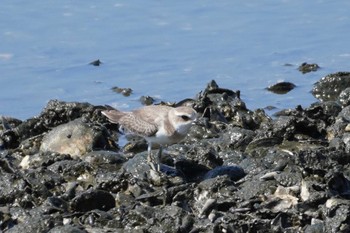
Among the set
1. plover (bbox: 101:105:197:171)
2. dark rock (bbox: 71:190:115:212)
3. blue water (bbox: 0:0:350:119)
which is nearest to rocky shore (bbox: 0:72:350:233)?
dark rock (bbox: 71:190:115:212)

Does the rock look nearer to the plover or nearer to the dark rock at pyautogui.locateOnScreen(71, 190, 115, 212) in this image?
the plover

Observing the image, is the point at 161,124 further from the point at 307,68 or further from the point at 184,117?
the point at 307,68

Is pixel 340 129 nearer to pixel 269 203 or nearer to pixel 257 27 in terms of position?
pixel 269 203

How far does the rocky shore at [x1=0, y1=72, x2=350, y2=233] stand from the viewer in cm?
1172

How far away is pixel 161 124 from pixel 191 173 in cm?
70

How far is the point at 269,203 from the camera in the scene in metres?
12.1

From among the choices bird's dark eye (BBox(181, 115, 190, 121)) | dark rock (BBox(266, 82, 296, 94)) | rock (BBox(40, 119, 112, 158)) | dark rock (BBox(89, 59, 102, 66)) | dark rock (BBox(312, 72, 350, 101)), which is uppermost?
bird's dark eye (BBox(181, 115, 190, 121))

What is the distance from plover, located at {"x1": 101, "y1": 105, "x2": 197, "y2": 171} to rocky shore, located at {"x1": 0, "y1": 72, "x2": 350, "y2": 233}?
0.30 meters

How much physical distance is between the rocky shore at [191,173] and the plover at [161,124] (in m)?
0.30

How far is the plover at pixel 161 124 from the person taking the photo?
44.7 ft

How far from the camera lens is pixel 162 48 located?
20.5m

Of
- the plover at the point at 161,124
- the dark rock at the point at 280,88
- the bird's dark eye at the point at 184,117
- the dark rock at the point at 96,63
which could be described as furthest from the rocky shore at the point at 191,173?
the dark rock at the point at 96,63

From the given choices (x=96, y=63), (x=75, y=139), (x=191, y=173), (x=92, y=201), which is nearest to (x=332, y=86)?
(x=96, y=63)

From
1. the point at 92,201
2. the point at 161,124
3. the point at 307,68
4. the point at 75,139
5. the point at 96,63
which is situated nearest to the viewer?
the point at 92,201
